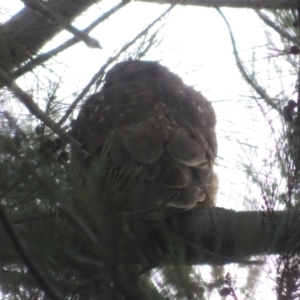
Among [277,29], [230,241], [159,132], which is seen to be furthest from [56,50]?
[230,241]

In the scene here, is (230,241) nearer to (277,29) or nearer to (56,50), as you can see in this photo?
(277,29)

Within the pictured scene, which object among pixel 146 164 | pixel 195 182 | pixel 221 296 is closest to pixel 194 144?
pixel 195 182

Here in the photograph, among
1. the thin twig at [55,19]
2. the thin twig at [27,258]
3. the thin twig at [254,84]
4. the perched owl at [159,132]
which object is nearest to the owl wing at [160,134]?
the perched owl at [159,132]

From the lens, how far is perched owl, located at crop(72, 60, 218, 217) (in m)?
2.78

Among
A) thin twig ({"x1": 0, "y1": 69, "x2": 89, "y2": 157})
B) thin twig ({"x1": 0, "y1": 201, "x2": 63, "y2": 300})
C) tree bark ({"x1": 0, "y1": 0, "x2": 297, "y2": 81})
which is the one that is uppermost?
tree bark ({"x1": 0, "y1": 0, "x2": 297, "y2": 81})

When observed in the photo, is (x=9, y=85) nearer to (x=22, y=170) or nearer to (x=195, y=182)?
(x=22, y=170)

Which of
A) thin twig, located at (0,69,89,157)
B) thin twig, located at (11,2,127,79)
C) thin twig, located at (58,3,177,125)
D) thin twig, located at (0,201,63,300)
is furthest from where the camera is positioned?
thin twig, located at (11,2,127,79)

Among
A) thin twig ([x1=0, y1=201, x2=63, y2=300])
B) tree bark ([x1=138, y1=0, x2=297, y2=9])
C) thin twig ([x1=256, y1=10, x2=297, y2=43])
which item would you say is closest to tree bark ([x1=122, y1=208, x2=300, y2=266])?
thin twig ([x1=0, y1=201, x2=63, y2=300])

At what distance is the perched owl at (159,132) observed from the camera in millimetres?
2777

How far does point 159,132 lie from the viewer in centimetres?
329

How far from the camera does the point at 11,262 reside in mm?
1936

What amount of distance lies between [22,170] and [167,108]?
185cm

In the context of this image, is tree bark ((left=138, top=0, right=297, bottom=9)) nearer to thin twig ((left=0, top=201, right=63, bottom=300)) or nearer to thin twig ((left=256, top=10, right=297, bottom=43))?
thin twig ((left=256, top=10, right=297, bottom=43))

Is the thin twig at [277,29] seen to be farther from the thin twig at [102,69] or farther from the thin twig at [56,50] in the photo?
the thin twig at [56,50]
